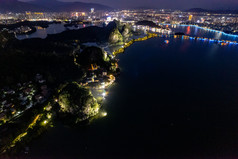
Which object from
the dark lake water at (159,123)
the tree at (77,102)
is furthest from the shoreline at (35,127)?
the tree at (77,102)

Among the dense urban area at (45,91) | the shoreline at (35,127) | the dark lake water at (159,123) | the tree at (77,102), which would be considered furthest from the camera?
the tree at (77,102)

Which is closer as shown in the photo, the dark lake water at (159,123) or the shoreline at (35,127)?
the shoreline at (35,127)

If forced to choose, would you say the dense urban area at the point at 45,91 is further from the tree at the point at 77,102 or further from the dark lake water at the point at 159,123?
the dark lake water at the point at 159,123

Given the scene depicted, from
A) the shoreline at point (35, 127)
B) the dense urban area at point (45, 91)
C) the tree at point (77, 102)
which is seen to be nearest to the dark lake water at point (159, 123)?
the shoreline at point (35, 127)

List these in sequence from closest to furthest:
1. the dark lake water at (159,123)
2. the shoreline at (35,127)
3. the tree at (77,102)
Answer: the shoreline at (35,127), the dark lake water at (159,123), the tree at (77,102)

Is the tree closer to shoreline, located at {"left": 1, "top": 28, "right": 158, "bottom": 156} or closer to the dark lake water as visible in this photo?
shoreline, located at {"left": 1, "top": 28, "right": 158, "bottom": 156}

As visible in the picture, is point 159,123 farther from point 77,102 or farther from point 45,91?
point 45,91

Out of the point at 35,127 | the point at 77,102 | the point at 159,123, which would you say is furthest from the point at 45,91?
the point at 159,123

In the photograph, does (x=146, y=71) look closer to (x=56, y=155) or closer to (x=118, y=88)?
(x=118, y=88)

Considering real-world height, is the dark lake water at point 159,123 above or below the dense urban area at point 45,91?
below
